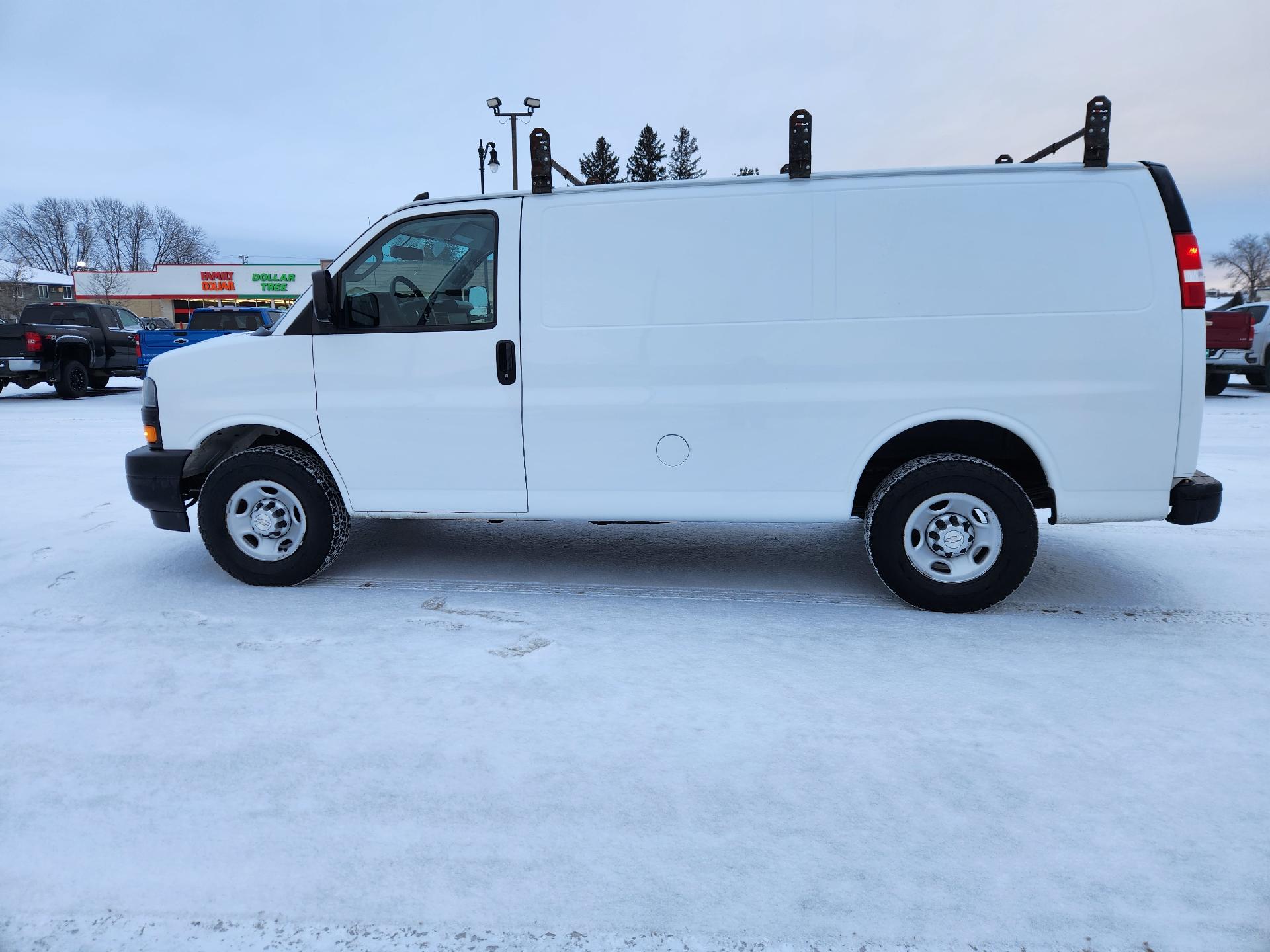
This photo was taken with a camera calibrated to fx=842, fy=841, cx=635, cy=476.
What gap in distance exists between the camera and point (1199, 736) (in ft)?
9.77

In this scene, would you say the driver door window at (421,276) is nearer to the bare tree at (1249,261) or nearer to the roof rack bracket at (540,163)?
the roof rack bracket at (540,163)

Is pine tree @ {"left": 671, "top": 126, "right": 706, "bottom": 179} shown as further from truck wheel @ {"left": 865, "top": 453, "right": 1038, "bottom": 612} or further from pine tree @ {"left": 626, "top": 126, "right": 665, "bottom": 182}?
truck wheel @ {"left": 865, "top": 453, "right": 1038, "bottom": 612}

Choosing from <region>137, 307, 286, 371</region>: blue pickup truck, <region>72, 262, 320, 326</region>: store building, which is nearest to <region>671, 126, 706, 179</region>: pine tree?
<region>72, 262, 320, 326</region>: store building

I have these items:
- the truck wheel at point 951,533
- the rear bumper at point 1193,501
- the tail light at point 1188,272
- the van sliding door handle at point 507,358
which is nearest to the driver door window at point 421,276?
the van sliding door handle at point 507,358

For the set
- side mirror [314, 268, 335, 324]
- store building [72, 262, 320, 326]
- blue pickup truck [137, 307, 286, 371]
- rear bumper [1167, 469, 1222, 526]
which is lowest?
rear bumper [1167, 469, 1222, 526]

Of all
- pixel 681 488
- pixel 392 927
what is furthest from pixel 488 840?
pixel 681 488

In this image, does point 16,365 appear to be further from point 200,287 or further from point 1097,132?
point 200,287

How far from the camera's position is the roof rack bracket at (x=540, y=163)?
4.45m

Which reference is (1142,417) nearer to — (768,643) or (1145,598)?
(1145,598)

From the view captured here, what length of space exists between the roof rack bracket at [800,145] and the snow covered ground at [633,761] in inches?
87.0

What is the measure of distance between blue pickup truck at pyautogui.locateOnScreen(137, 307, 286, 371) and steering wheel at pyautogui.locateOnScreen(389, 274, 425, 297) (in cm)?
1456

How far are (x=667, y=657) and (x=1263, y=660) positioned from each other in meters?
2.57

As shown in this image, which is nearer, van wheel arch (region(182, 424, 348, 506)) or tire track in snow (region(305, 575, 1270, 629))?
tire track in snow (region(305, 575, 1270, 629))

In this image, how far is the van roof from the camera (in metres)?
4.03
